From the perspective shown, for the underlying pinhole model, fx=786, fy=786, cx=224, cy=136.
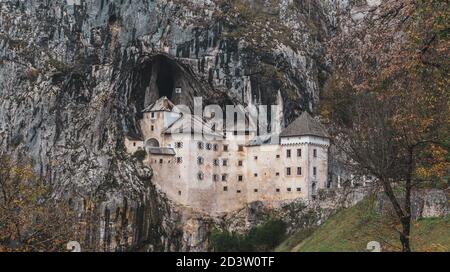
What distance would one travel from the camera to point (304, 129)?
3223 inches

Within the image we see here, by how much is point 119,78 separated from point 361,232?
1665 inches

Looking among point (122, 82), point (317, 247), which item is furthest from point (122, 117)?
point (317, 247)

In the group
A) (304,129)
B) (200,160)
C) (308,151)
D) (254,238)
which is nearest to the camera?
(254,238)

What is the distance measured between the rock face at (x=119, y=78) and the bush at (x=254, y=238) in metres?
4.58

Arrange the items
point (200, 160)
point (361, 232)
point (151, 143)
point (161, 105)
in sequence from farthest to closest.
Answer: point (161, 105) < point (151, 143) < point (200, 160) < point (361, 232)

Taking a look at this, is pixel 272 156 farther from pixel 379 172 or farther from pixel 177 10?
pixel 379 172

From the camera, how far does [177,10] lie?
Result: 294 ft

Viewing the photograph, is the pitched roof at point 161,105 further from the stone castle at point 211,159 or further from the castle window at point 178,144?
the castle window at point 178,144

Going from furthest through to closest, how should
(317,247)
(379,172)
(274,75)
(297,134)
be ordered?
(274,75) → (297,134) → (317,247) → (379,172)

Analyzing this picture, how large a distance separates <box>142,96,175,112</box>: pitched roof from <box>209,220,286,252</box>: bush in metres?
15.5

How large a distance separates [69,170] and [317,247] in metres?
38.4

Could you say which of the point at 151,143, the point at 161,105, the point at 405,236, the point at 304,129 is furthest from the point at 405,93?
the point at 161,105

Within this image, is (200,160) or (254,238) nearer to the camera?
(254,238)

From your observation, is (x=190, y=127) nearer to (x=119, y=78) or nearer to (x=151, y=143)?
(x=151, y=143)
